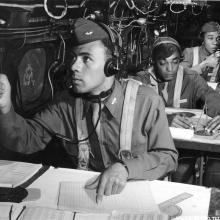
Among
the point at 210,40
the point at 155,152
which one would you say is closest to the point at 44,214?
the point at 155,152

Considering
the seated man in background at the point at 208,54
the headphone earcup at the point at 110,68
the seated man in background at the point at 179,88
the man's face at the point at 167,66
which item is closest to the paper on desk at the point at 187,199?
the headphone earcup at the point at 110,68

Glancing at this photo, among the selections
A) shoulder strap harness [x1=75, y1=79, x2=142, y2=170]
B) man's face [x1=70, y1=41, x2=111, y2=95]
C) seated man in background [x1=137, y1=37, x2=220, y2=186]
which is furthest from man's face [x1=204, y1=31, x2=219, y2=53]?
man's face [x1=70, y1=41, x2=111, y2=95]

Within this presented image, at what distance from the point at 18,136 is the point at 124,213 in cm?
68

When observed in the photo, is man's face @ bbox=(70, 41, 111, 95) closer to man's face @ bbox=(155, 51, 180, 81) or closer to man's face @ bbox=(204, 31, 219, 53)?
man's face @ bbox=(155, 51, 180, 81)

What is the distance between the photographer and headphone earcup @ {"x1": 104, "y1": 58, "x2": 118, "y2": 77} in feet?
5.35

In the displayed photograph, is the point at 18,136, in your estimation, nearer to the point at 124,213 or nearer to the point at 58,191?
the point at 58,191

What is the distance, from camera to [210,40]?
4098 millimetres

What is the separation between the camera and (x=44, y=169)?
150cm

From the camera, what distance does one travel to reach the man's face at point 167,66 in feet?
9.09

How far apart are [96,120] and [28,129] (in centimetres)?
30

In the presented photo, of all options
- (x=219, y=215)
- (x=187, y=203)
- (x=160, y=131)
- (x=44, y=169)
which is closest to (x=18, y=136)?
(x=44, y=169)

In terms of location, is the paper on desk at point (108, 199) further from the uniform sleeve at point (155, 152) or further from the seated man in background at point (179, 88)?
the seated man in background at point (179, 88)

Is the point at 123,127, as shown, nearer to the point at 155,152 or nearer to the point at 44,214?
the point at 155,152

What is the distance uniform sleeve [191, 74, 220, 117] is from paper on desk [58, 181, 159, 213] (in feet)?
4.59
